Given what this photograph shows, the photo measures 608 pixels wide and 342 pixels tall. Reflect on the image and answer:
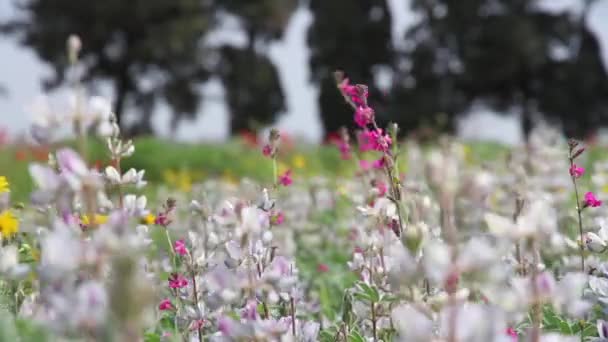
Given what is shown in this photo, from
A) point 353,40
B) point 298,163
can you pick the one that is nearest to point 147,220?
point 298,163

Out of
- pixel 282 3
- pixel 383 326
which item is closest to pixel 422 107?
pixel 282 3

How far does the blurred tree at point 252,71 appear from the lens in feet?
84.9

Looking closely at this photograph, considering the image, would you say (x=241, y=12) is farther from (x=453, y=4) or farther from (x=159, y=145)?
(x=159, y=145)

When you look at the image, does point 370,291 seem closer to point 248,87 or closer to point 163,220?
point 163,220

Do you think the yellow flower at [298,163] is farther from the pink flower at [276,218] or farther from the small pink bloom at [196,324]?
the small pink bloom at [196,324]

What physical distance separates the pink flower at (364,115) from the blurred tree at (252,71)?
23811mm

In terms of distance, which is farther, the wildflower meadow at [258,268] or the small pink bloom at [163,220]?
the small pink bloom at [163,220]

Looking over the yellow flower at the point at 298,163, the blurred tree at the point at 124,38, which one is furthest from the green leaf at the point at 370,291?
the blurred tree at the point at 124,38

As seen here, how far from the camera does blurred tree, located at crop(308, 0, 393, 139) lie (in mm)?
26234

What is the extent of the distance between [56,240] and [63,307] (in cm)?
7

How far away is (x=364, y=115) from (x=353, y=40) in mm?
25148

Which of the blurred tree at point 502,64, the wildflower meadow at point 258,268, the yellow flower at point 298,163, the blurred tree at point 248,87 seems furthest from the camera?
the blurred tree at point 248,87

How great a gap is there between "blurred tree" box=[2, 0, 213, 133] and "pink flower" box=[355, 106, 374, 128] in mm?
22596

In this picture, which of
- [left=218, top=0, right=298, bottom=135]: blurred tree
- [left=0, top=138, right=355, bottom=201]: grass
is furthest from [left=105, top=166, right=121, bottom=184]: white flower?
[left=218, top=0, right=298, bottom=135]: blurred tree
